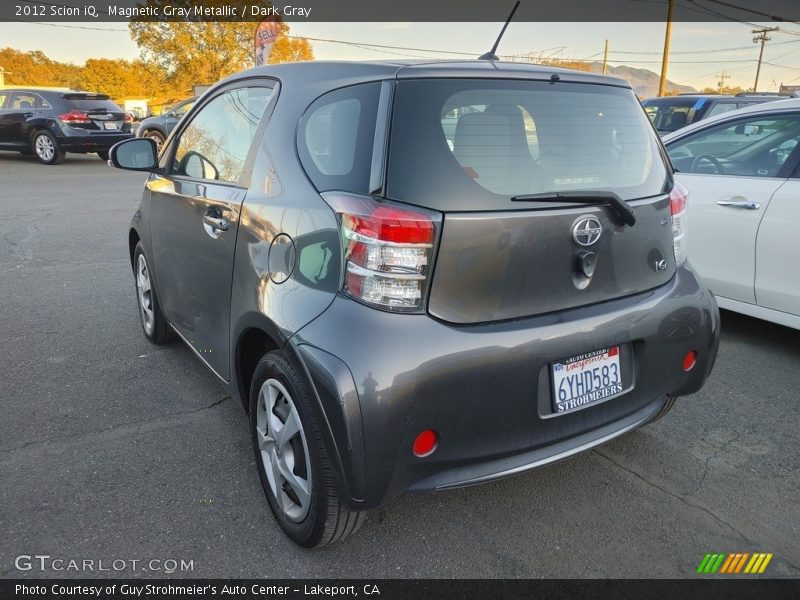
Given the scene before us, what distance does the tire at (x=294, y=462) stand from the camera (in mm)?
2035

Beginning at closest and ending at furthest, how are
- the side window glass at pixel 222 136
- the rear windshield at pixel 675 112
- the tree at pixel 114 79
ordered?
the side window glass at pixel 222 136 → the rear windshield at pixel 675 112 → the tree at pixel 114 79

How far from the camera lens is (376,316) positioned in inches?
74.0

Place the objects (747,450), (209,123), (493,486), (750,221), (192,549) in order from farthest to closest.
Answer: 1. (750,221)
2. (209,123)
3. (747,450)
4. (493,486)
5. (192,549)

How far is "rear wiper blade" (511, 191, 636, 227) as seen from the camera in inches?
81.4

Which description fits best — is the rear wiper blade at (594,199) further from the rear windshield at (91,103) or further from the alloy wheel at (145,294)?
the rear windshield at (91,103)

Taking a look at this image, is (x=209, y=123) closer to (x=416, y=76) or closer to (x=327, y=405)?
(x=416, y=76)

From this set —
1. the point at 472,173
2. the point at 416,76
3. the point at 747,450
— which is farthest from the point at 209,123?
the point at 747,450

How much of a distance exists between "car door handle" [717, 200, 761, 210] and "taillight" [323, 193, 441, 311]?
298 centimetres

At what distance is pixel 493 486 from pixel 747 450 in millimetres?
1297

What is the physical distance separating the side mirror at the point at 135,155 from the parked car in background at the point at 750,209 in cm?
357

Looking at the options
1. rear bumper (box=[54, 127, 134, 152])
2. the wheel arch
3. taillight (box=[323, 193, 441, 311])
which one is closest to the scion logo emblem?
taillight (box=[323, 193, 441, 311])

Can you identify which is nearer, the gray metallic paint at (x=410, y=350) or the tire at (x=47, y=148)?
the gray metallic paint at (x=410, y=350)

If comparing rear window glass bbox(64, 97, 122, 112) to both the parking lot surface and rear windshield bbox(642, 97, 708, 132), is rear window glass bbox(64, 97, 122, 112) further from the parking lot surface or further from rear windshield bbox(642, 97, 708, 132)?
the parking lot surface

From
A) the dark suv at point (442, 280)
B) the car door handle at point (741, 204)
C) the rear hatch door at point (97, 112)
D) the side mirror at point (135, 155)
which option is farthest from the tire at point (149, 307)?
the rear hatch door at point (97, 112)
